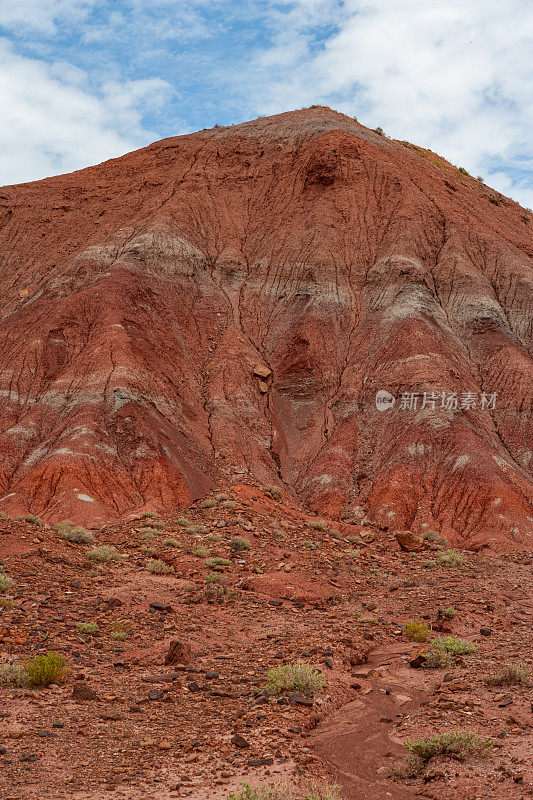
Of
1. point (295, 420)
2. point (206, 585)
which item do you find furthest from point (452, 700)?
point (295, 420)

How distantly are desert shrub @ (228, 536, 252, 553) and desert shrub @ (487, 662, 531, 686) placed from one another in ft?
30.5

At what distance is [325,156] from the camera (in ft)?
140

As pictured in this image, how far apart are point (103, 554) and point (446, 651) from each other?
8.07 metres

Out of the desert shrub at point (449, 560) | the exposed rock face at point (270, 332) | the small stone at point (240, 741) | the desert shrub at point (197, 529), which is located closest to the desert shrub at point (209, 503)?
the exposed rock face at point (270, 332)

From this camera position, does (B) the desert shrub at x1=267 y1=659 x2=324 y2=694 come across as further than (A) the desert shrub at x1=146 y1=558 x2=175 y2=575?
No

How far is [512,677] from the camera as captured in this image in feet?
27.9

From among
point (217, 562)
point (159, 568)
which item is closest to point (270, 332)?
point (217, 562)

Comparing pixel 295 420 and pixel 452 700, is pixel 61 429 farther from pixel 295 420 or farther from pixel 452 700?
pixel 452 700

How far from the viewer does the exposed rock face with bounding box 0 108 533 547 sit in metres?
26.0

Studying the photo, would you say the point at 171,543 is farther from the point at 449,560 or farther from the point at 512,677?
the point at 512,677

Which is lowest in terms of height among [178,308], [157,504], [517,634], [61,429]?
[517,634]

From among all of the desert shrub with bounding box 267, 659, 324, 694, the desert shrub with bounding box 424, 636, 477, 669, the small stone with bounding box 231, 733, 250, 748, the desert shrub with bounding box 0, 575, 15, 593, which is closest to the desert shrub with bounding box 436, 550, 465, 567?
the desert shrub with bounding box 424, 636, 477, 669

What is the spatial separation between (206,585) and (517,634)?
6.43 metres

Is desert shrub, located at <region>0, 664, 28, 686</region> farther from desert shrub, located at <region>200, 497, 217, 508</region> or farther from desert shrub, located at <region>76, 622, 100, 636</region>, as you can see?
desert shrub, located at <region>200, 497, 217, 508</region>
